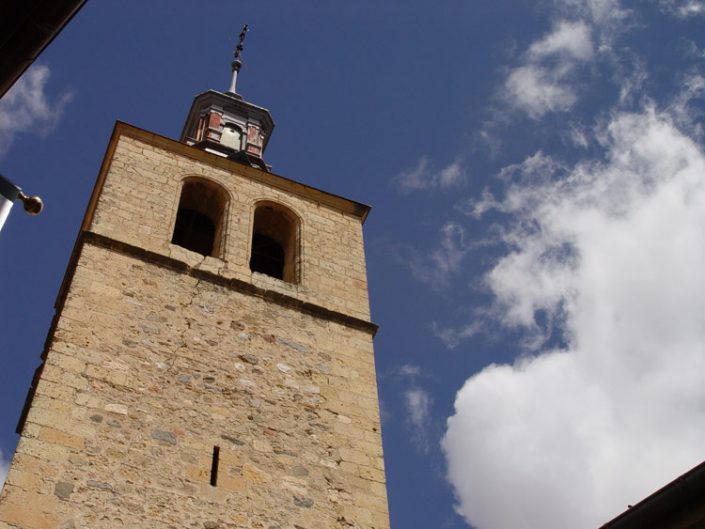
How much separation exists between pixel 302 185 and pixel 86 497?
703 cm

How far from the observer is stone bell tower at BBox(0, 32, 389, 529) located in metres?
6.96

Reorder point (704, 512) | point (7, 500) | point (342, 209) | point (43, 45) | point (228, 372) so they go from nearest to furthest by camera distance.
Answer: point (43, 45), point (704, 512), point (7, 500), point (228, 372), point (342, 209)

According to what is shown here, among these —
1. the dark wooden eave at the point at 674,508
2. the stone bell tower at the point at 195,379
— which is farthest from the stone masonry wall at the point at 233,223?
the dark wooden eave at the point at 674,508

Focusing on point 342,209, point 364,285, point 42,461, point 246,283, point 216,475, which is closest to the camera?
point 42,461

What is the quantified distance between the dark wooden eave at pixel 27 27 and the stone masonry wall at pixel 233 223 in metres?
6.29

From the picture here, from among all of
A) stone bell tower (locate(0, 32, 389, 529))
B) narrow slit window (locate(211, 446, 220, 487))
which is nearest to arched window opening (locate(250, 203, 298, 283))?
stone bell tower (locate(0, 32, 389, 529))

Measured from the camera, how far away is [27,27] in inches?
138

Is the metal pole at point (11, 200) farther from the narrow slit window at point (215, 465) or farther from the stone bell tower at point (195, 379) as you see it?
the narrow slit window at point (215, 465)

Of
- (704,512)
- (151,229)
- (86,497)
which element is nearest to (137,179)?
(151,229)

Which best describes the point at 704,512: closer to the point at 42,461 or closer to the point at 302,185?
the point at 42,461

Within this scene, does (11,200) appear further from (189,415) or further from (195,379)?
(195,379)

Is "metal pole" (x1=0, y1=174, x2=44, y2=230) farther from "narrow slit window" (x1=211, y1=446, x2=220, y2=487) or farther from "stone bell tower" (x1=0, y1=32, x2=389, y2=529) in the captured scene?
"narrow slit window" (x1=211, y1=446, x2=220, y2=487)

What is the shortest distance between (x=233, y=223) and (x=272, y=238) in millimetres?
1256

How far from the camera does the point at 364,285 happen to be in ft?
36.7
